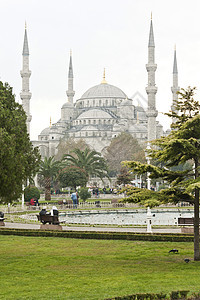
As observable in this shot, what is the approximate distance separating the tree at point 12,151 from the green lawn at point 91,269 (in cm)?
158

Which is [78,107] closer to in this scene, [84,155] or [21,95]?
[21,95]

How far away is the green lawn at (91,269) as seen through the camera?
8.79m

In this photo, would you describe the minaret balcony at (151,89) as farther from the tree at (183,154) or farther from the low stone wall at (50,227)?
the tree at (183,154)

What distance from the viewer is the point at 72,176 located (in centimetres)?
4353

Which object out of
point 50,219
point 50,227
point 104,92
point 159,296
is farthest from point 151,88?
point 159,296

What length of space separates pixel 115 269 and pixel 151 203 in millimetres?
1522

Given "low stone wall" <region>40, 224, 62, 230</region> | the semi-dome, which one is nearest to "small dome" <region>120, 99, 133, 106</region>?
the semi-dome

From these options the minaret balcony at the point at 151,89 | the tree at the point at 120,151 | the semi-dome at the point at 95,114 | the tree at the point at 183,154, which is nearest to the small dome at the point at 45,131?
the semi-dome at the point at 95,114

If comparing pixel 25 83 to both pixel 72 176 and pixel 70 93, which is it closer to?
pixel 70 93

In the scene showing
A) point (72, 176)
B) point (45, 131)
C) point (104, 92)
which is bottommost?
point (72, 176)

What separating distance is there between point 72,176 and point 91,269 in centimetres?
3269

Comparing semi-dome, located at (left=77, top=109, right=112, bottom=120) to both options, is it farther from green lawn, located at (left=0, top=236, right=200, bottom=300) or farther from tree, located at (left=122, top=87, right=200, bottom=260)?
tree, located at (left=122, top=87, right=200, bottom=260)

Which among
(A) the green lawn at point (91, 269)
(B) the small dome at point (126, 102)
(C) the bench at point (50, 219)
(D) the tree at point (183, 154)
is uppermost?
(B) the small dome at point (126, 102)

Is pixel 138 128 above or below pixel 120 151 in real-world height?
above
